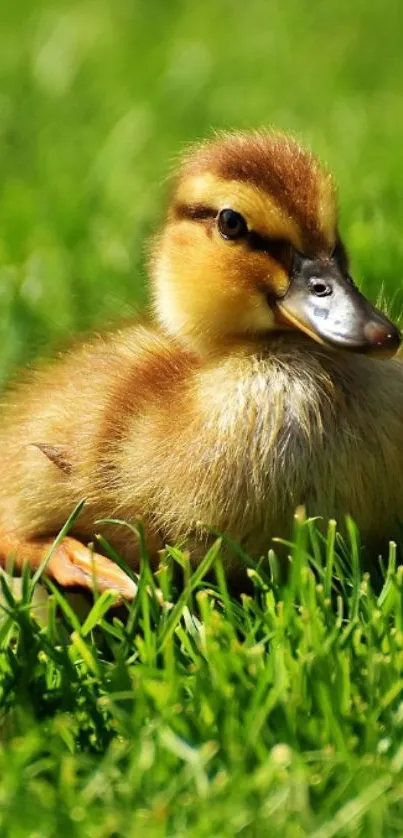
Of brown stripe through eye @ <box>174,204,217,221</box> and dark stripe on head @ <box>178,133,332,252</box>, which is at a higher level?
dark stripe on head @ <box>178,133,332,252</box>

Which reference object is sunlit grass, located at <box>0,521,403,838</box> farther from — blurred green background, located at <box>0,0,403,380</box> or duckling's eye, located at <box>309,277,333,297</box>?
blurred green background, located at <box>0,0,403,380</box>

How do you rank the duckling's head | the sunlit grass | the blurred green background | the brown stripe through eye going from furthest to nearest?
the blurred green background, the brown stripe through eye, the duckling's head, the sunlit grass

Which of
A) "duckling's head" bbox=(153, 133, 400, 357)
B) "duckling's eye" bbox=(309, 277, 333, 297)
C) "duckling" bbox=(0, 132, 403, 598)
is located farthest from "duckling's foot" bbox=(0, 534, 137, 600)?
"duckling's eye" bbox=(309, 277, 333, 297)

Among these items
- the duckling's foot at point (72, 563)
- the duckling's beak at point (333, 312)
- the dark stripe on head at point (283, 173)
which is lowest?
the duckling's foot at point (72, 563)

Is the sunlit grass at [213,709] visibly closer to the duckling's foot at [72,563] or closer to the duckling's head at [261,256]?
the duckling's foot at [72,563]

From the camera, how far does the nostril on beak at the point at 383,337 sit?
7.12 feet

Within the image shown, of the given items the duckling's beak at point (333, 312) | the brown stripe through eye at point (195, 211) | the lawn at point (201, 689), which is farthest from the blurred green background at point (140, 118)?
the duckling's beak at point (333, 312)

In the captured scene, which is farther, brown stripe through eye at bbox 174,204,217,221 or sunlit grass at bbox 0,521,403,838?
brown stripe through eye at bbox 174,204,217,221

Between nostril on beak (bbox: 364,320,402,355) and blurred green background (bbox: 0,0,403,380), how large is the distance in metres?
0.49

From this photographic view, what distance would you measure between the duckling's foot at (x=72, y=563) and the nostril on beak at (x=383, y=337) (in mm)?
469

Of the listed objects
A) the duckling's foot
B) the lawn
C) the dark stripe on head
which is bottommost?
the duckling's foot

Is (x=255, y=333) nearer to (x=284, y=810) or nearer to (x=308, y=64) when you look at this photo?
(x=284, y=810)

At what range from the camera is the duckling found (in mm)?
2217

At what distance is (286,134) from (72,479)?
67 centimetres
